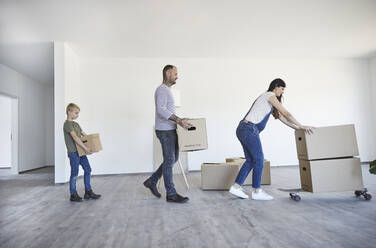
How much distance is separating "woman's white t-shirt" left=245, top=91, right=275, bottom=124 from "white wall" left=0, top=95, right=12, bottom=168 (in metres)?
7.73

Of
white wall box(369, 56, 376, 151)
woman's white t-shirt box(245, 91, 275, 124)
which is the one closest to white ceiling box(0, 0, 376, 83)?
white wall box(369, 56, 376, 151)

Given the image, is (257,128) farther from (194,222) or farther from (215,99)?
(215,99)

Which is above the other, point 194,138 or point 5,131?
point 5,131

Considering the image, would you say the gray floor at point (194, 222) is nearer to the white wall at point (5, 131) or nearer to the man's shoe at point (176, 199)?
the man's shoe at point (176, 199)

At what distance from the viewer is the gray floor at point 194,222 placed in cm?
145

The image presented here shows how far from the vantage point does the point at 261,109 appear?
242 centimetres

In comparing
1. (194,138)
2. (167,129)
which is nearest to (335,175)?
(194,138)

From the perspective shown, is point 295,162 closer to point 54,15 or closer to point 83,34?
point 83,34

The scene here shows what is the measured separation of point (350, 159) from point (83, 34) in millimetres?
4022

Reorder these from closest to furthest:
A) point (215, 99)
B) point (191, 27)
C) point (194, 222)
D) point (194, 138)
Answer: point (194, 222), point (194, 138), point (191, 27), point (215, 99)

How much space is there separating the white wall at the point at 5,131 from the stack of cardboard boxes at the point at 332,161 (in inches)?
323

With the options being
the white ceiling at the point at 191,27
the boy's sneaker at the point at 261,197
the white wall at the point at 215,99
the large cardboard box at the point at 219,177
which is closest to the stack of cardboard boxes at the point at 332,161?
the boy's sneaker at the point at 261,197

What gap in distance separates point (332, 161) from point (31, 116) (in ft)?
23.8

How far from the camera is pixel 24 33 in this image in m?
3.96
